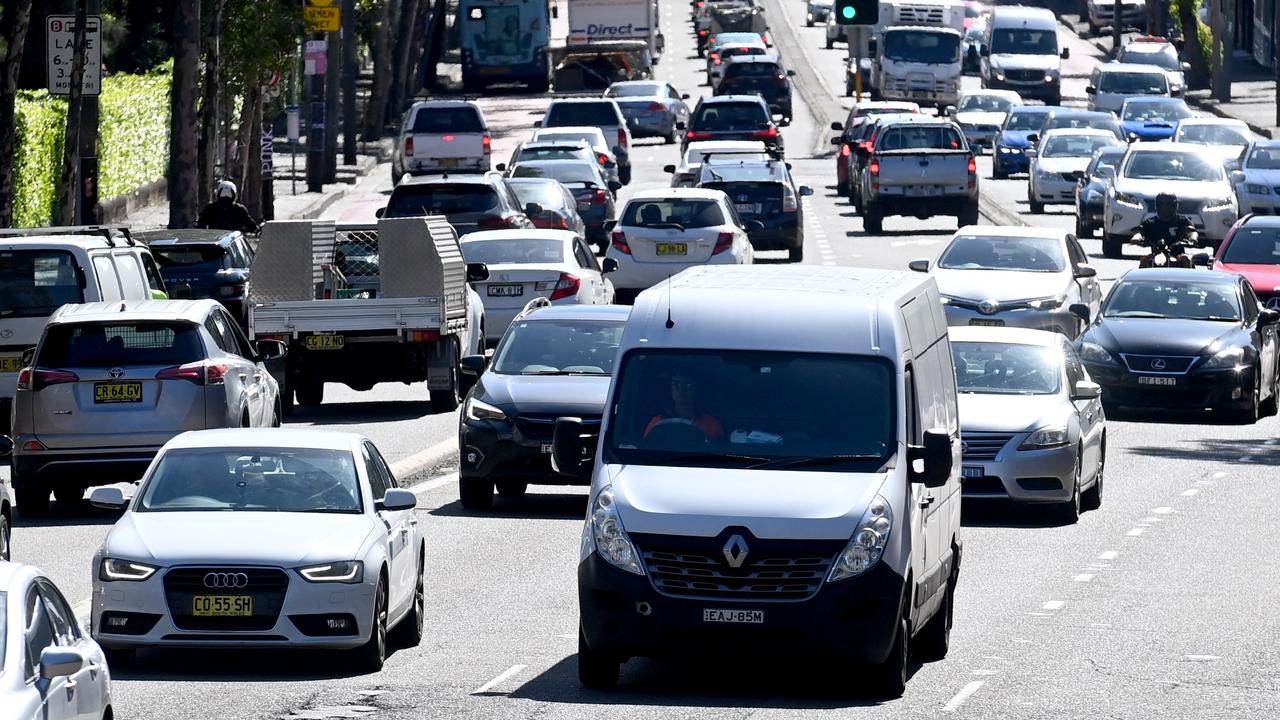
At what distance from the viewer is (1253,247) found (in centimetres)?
3312

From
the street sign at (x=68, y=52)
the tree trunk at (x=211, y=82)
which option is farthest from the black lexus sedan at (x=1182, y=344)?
the tree trunk at (x=211, y=82)

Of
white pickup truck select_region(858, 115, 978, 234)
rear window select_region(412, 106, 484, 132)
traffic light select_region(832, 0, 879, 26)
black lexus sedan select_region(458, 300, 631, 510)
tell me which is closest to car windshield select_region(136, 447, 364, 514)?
black lexus sedan select_region(458, 300, 631, 510)

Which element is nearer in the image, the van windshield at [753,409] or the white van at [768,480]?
the white van at [768,480]

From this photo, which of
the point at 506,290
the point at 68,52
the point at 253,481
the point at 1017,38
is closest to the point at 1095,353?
the point at 506,290

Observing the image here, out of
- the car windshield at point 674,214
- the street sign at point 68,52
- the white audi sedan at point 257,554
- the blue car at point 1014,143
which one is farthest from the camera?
the blue car at point 1014,143

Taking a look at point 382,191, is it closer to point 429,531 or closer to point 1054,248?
point 1054,248

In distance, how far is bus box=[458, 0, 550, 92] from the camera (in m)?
82.1

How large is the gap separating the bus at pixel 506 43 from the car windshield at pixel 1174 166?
40107mm

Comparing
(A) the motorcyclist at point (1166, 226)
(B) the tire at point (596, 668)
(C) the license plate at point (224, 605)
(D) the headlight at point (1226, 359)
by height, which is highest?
(C) the license plate at point (224, 605)

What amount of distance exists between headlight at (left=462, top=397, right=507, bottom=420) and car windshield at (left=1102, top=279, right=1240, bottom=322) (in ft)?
33.7

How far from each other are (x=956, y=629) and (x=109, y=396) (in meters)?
7.68

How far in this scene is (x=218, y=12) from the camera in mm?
42281

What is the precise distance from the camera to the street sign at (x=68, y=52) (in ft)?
101

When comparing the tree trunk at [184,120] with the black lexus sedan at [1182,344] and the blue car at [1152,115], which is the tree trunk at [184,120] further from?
the blue car at [1152,115]
